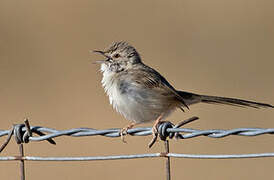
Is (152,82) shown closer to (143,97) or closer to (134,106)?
(143,97)

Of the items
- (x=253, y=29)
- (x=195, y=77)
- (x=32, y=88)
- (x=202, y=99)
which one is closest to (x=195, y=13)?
(x=253, y=29)

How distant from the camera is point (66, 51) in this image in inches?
440

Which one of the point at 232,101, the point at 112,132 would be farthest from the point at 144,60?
the point at 112,132

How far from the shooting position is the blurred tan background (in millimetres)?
8367

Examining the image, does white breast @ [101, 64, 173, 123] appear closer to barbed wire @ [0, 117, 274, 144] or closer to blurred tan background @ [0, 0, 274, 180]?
barbed wire @ [0, 117, 274, 144]

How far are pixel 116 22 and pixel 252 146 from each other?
4835 mm

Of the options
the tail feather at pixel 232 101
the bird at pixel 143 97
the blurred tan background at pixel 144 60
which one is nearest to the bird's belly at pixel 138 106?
the bird at pixel 143 97

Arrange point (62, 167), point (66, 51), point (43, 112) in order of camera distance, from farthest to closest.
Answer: point (66, 51)
point (43, 112)
point (62, 167)

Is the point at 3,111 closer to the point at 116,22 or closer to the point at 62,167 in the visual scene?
the point at 62,167

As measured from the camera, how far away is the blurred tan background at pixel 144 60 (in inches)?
329

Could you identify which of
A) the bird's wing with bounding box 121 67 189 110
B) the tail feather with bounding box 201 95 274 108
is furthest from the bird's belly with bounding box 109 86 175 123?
the tail feather with bounding box 201 95 274 108

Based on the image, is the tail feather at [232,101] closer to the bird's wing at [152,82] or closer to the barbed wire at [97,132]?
the bird's wing at [152,82]

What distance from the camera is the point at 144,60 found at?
11.3 meters

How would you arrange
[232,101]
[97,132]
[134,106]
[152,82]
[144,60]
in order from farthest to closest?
[144,60], [152,82], [134,106], [232,101], [97,132]
